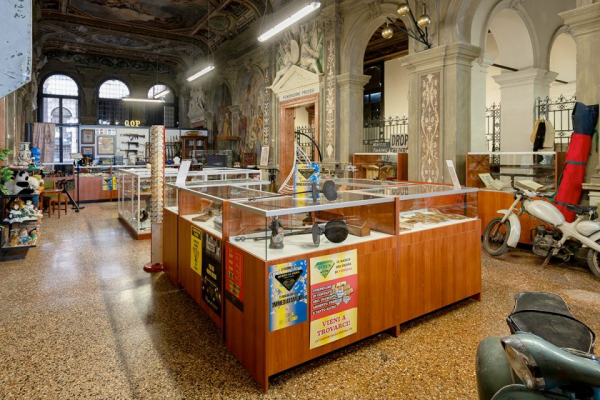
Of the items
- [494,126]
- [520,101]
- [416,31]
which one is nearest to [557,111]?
[520,101]

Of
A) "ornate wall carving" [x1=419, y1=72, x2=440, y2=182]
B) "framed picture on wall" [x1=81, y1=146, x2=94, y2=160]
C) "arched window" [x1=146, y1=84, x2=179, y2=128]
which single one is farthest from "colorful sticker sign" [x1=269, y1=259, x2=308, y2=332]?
"arched window" [x1=146, y1=84, x2=179, y2=128]

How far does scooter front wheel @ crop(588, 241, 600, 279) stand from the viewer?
452 centimetres

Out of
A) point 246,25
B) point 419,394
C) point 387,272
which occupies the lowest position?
point 419,394

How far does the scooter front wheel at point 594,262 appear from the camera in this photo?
4.52 metres

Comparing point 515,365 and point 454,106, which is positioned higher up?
point 454,106

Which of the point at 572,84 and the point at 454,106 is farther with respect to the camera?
the point at 572,84

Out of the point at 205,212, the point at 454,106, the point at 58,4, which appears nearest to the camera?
the point at 205,212

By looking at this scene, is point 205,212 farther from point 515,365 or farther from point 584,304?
point 584,304

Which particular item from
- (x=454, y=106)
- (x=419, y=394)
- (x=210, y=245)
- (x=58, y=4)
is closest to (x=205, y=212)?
(x=210, y=245)

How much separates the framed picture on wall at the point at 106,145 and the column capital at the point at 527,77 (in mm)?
14327

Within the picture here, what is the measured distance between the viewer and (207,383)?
241 centimetres

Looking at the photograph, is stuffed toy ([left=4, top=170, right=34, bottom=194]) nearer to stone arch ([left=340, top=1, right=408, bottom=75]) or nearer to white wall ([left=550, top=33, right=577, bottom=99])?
stone arch ([left=340, top=1, right=408, bottom=75])

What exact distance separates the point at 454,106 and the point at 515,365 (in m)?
6.69

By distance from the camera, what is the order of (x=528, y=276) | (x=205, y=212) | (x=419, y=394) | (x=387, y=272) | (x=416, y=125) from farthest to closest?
(x=416, y=125)
(x=528, y=276)
(x=205, y=212)
(x=387, y=272)
(x=419, y=394)
